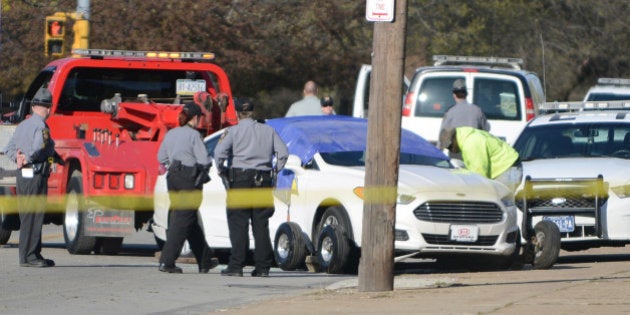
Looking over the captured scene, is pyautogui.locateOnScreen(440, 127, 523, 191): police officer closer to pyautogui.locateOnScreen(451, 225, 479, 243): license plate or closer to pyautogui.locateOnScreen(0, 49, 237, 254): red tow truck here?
pyautogui.locateOnScreen(451, 225, 479, 243): license plate

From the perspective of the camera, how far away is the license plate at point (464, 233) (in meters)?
14.1

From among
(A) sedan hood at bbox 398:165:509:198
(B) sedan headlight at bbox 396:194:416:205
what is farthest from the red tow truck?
(B) sedan headlight at bbox 396:194:416:205

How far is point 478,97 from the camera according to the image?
2148 centimetres

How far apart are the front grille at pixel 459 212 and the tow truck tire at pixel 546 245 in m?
0.70

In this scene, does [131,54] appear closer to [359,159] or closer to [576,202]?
[359,159]

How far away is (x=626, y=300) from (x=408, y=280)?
2.71m

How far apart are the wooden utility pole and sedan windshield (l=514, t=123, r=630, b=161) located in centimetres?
492

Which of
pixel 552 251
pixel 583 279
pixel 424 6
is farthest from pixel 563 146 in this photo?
pixel 424 6

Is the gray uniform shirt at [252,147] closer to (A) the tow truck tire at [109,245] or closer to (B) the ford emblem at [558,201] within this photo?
(B) the ford emblem at [558,201]

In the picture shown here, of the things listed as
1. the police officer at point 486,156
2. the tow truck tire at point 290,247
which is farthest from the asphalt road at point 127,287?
the police officer at point 486,156

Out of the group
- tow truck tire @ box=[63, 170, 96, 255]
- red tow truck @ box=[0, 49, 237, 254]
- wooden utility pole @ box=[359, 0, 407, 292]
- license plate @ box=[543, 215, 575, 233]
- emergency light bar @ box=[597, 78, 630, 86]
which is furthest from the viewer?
emergency light bar @ box=[597, 78, 630, 86]

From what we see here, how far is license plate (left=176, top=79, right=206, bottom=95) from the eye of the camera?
1812 cm

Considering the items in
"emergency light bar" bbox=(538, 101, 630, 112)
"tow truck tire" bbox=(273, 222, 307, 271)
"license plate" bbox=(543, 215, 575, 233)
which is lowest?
"tow truck tire" bbox=(273, 222, 307, 271)

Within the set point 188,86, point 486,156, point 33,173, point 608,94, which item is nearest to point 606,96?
point 608,94
